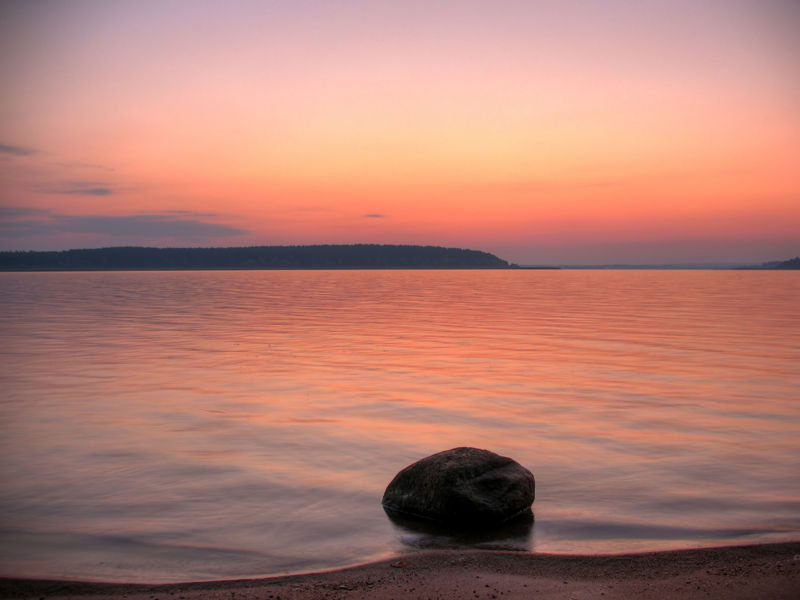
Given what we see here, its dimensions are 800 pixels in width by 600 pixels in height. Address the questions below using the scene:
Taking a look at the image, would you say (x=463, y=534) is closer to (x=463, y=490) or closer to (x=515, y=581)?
(x=463, y=490)

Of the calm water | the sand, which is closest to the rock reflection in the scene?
the calm water

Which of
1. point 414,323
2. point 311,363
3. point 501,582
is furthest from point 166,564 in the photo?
point 414,323

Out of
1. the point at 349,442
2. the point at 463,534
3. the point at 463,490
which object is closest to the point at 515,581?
the point at 463,534

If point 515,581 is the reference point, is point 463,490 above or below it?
above

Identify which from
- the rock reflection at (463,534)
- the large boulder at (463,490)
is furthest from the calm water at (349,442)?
the large boulder at (463,490)

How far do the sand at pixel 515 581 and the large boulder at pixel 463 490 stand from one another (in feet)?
2.65

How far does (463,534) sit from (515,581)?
136 centimetres

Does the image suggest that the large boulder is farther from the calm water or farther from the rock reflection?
the calm water

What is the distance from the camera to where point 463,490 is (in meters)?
7.17

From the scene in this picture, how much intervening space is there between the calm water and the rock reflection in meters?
0.06

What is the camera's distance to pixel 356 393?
1458cm

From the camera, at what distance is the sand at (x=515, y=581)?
5348 millimetres

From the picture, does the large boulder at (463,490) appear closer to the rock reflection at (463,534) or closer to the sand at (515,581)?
the rock reflection at (463,534)

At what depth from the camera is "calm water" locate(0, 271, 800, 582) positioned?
6867 mm
